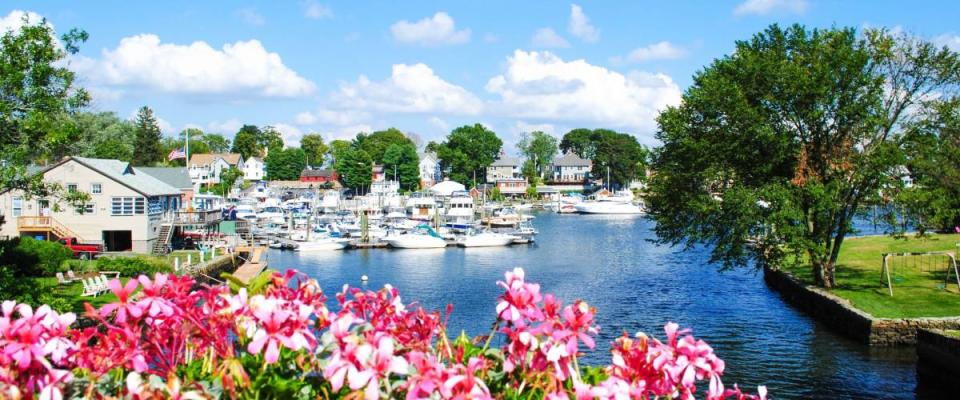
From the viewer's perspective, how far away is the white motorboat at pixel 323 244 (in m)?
66.4

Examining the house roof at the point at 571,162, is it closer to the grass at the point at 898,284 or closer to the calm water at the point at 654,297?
the calm water at the point at 654,297

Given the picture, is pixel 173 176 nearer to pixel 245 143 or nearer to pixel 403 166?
pixel 403 166

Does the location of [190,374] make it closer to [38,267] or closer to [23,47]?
[23,47]

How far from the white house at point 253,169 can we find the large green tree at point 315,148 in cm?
1966

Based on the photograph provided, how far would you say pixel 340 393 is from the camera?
4094 mm

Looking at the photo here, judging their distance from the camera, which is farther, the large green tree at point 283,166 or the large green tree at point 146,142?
the large green tree at point 283,166

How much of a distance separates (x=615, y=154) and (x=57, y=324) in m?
162

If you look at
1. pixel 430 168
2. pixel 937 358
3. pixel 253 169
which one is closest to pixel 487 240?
pixel 937 358

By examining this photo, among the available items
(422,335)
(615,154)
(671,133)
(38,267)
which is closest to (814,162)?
(671,133)

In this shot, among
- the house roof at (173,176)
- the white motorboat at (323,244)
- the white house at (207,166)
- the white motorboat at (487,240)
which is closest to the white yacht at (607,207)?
the white motorboat at (487,240)

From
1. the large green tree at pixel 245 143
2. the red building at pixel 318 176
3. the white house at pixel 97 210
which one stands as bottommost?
the white house at pixel 97 210

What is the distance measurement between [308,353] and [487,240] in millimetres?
65018

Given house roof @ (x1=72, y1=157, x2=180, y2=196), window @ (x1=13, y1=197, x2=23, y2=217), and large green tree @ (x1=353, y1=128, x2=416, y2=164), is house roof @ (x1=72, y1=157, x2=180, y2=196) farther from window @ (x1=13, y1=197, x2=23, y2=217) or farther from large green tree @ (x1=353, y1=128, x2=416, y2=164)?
large green tree @ (x1=353, y1=128, x2=416, y2=164)

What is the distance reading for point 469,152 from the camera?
16875 centimetres
